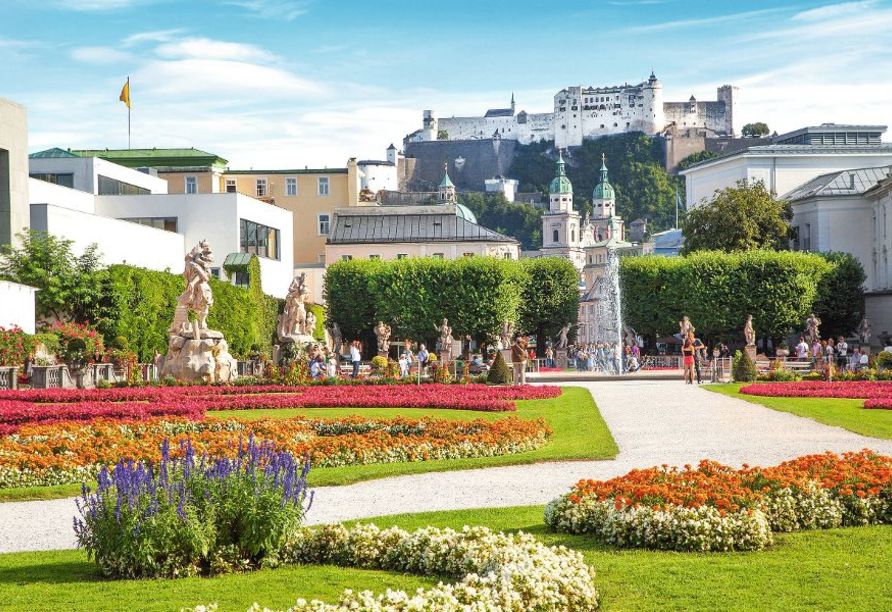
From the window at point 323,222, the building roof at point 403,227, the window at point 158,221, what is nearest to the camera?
the window at point 158,221

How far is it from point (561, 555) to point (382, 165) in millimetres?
176092

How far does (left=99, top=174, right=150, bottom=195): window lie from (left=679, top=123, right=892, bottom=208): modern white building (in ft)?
138

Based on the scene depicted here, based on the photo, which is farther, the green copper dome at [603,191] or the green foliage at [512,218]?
the green foliage at [512,218]

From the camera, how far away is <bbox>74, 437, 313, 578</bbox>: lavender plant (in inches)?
394

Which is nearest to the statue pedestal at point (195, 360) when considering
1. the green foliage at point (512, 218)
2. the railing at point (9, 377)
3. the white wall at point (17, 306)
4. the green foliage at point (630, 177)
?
the railing at point (9, 377)

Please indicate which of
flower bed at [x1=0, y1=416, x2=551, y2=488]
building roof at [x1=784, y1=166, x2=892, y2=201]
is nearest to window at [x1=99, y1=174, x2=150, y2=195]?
Result: flower bed at [x1=0, y1=416, x2=551, y2=488]

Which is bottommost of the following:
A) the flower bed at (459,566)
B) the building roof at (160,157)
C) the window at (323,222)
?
the flower bed at (459,566)

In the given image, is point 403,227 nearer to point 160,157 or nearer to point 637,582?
point 160,157

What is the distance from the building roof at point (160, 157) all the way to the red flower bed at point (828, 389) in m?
51.1

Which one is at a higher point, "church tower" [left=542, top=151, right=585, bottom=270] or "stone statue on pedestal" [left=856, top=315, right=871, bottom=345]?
"church tower" [left=542, top=151, right=585, bottom=270]

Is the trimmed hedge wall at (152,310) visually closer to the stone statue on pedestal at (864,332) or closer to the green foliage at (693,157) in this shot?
the stone statue on pedestal at (864,332)

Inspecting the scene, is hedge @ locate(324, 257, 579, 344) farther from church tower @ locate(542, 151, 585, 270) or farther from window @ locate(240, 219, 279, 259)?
church tower @ locate(542, 151, 585, 270)

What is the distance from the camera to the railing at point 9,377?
32625 millimetres

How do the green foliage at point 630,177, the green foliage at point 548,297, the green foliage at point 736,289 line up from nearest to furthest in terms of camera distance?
the green foliage at point 736,289 < the green foliage at point 548,297 < the green foliage at point 630,177
